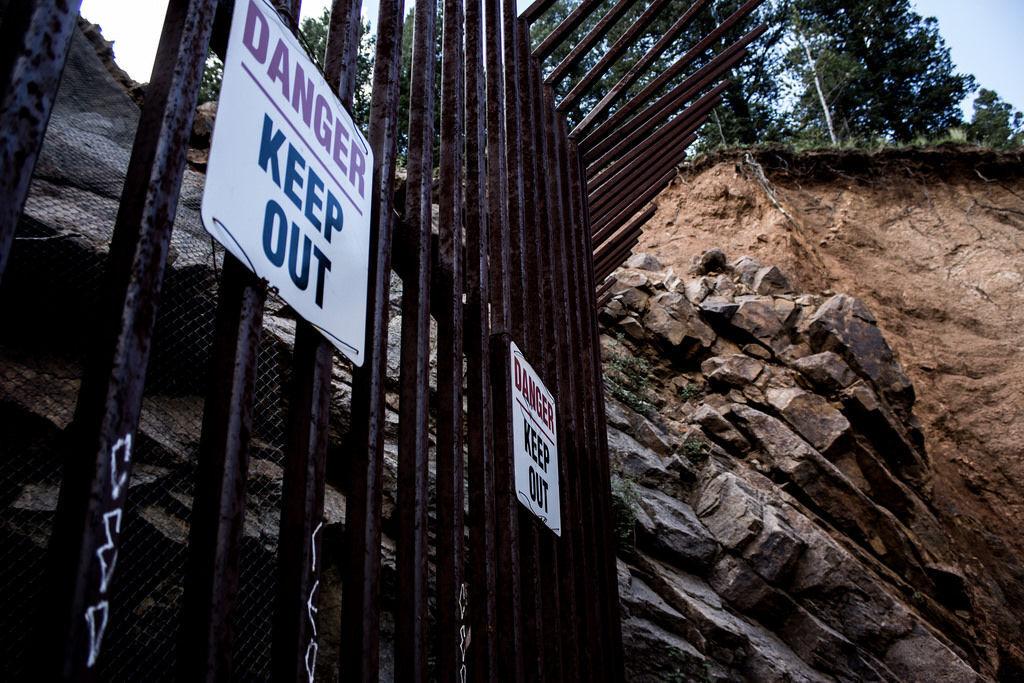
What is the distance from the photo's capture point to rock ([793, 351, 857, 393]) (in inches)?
356

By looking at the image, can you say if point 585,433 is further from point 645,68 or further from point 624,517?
point 645,68

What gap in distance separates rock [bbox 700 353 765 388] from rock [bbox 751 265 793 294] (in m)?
2.00

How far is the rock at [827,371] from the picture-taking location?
905 centimetres

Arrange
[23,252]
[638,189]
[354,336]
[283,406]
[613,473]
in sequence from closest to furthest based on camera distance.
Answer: [354,336] < [23,252] < [283,406] < [613,473] < [638,189]

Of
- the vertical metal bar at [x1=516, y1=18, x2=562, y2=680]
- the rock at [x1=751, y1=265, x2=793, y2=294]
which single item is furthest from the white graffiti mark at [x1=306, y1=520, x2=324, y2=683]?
the rock at [x1=751, y1=265, x2=793, y2=294]

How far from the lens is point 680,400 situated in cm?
939

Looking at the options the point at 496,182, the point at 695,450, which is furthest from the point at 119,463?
the point at 695,450

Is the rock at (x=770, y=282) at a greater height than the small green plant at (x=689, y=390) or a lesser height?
greater

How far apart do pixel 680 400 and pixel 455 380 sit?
7.63m

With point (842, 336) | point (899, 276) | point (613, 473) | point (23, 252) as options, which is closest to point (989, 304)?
point (899, 276)

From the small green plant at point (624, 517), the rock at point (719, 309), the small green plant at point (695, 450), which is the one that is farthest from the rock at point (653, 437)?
the rock at point (719, 309)

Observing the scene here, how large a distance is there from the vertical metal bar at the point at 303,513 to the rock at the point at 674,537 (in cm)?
518

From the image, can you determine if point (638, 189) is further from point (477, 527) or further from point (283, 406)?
point (477, 527)

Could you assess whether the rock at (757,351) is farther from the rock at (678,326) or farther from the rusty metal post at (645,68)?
the rusty metal post at (645,68)
